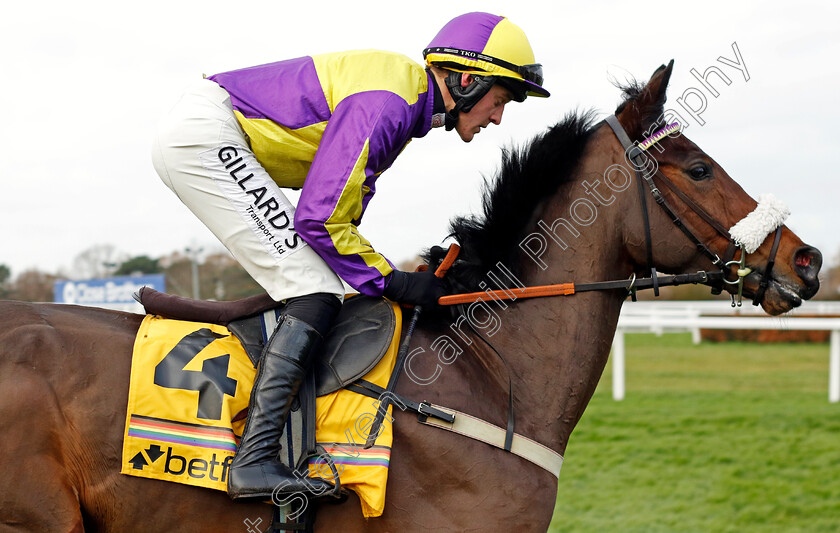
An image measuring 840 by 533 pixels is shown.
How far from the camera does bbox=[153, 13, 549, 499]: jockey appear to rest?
2.49m

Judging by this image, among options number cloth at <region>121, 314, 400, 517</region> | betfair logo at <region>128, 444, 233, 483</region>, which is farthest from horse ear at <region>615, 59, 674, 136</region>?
→ betfair logo at <region>128, 444, 233, 483</region>

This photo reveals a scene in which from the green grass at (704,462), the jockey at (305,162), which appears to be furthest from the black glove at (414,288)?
the green grass at (704,462)

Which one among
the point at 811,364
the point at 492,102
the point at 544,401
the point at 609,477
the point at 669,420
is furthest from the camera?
the point at 811,364

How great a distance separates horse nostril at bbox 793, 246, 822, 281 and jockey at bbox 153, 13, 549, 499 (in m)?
1.21

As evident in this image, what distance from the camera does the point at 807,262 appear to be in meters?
2.83

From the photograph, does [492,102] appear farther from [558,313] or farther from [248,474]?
[248,474]

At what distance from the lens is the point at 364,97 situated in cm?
261

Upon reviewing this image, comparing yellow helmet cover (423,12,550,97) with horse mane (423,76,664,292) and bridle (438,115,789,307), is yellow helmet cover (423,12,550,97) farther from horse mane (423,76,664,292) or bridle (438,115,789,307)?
bridle (438,115,789,307)

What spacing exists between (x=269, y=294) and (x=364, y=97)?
79 centimetres

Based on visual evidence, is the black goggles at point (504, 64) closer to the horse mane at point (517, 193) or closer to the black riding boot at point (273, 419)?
the horse mane at point (517, 193)

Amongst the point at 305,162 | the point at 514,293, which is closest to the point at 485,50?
the point at 305,162

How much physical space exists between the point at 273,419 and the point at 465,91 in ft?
4.73

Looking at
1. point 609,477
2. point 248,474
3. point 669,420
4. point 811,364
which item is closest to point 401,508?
point 248,474

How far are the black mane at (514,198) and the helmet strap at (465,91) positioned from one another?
10.0 inches
